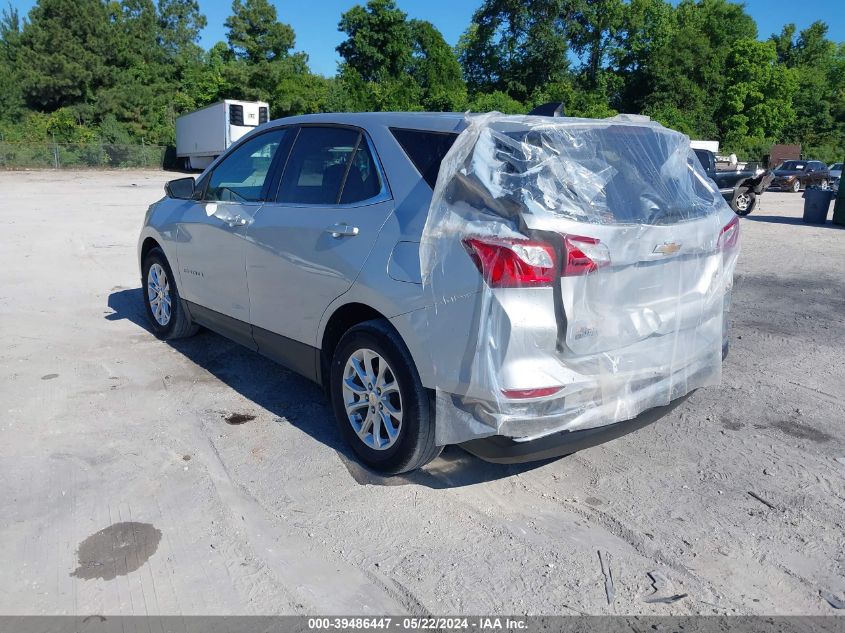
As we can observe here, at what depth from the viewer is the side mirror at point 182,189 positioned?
5406 millimetres

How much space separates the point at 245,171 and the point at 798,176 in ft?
114

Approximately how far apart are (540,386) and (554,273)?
484 millimetres

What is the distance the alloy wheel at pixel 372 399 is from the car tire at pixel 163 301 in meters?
2.42

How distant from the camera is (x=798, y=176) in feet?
109

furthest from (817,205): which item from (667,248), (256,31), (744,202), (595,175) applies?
(256,31)

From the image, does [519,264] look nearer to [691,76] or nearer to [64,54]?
[64,54]

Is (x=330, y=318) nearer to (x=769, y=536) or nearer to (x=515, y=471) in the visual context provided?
(x=515, y=471)

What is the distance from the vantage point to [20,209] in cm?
1739

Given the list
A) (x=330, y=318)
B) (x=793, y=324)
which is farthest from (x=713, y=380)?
(x=793, y=324)

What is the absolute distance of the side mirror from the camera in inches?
213

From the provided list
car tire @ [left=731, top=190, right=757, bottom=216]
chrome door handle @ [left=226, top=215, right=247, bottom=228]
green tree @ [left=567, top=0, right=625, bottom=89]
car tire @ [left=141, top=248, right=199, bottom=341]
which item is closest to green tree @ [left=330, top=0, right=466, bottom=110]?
green tree @ [left=567, top=0, right=625, bottom=89]

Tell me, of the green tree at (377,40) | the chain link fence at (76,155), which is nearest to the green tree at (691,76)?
the green tree at (377,40)

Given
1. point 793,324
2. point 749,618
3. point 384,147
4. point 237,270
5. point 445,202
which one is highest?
point 384,147

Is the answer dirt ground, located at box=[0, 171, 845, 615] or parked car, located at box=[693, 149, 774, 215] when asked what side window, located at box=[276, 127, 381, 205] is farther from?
parked car, located at box=[693, 149, 774, 215]
